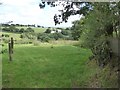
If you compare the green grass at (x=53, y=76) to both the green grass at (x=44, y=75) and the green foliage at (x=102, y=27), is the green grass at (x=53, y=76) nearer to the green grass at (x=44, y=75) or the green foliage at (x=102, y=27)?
the green grass at (x=44, y=75)

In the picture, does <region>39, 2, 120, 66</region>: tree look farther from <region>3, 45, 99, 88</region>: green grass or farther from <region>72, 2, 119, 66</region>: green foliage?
<region>3, 45, 99, 88</region>: green grass

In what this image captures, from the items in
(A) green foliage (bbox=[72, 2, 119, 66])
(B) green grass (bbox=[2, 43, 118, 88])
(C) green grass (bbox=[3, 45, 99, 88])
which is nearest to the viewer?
(B) green grass (bbox=[2, 43, 118, 88])

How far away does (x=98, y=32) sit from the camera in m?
12.0

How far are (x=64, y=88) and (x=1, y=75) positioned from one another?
2979mm

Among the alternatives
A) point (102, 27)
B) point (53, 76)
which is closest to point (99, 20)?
point (102, 27)

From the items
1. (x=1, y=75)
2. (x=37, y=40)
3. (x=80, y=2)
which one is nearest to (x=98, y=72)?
(x=80, y=2)

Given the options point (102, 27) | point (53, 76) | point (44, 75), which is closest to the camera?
point (53, 76)

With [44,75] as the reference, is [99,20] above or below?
above

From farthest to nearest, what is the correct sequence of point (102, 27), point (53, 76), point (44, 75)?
point (102, 27) < point (44, 75) < point (53, 76)

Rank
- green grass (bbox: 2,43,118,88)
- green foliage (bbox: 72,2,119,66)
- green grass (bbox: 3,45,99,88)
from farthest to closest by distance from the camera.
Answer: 1. green foliage (bbox: 72,2,119,66)
2. green grass (bbox: 3,45,99,88)
3. green grass (bbox: 2,43,118,88)

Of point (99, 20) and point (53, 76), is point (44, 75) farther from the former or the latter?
point (99, 20)

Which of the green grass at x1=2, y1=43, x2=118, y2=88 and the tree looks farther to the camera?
the tree

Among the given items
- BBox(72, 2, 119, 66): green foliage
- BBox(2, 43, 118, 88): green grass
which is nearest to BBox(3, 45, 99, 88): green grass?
BBox(2, 43, 118, 88): green grass

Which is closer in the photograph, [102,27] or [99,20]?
[99,20]
